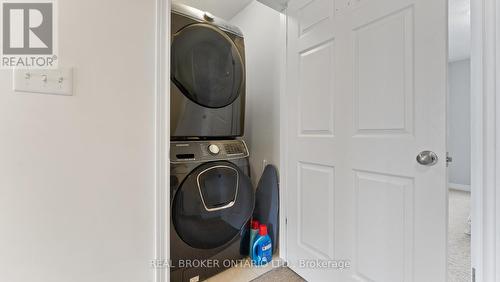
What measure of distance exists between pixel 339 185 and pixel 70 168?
130 centimetres

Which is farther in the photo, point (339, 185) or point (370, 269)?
point (339, 185)

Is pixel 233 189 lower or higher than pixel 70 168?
lower

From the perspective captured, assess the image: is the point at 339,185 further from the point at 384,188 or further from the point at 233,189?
the point at 233,189

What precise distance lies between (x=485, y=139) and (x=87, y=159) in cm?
143

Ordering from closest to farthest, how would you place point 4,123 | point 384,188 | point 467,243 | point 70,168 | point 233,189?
1. point 4,123
2. point 70,168
3. point 384,188
4. point 233,189
5. point 467,243

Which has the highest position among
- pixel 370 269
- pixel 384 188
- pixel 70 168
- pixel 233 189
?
pixel 70 168

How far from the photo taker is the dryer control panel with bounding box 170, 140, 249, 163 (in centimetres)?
135

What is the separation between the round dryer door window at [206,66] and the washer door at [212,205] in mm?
466

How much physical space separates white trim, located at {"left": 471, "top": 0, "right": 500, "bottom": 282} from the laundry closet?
3.79 feet

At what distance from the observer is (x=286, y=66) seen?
5.63 feet

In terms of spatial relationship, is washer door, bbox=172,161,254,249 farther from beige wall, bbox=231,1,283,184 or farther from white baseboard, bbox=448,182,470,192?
white baseboard, bbox=448,182,470,192

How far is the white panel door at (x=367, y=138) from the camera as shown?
0.94 m

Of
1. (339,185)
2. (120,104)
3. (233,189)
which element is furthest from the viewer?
(233,189)

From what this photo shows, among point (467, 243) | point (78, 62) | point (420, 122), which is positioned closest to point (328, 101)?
point (420, 122)
